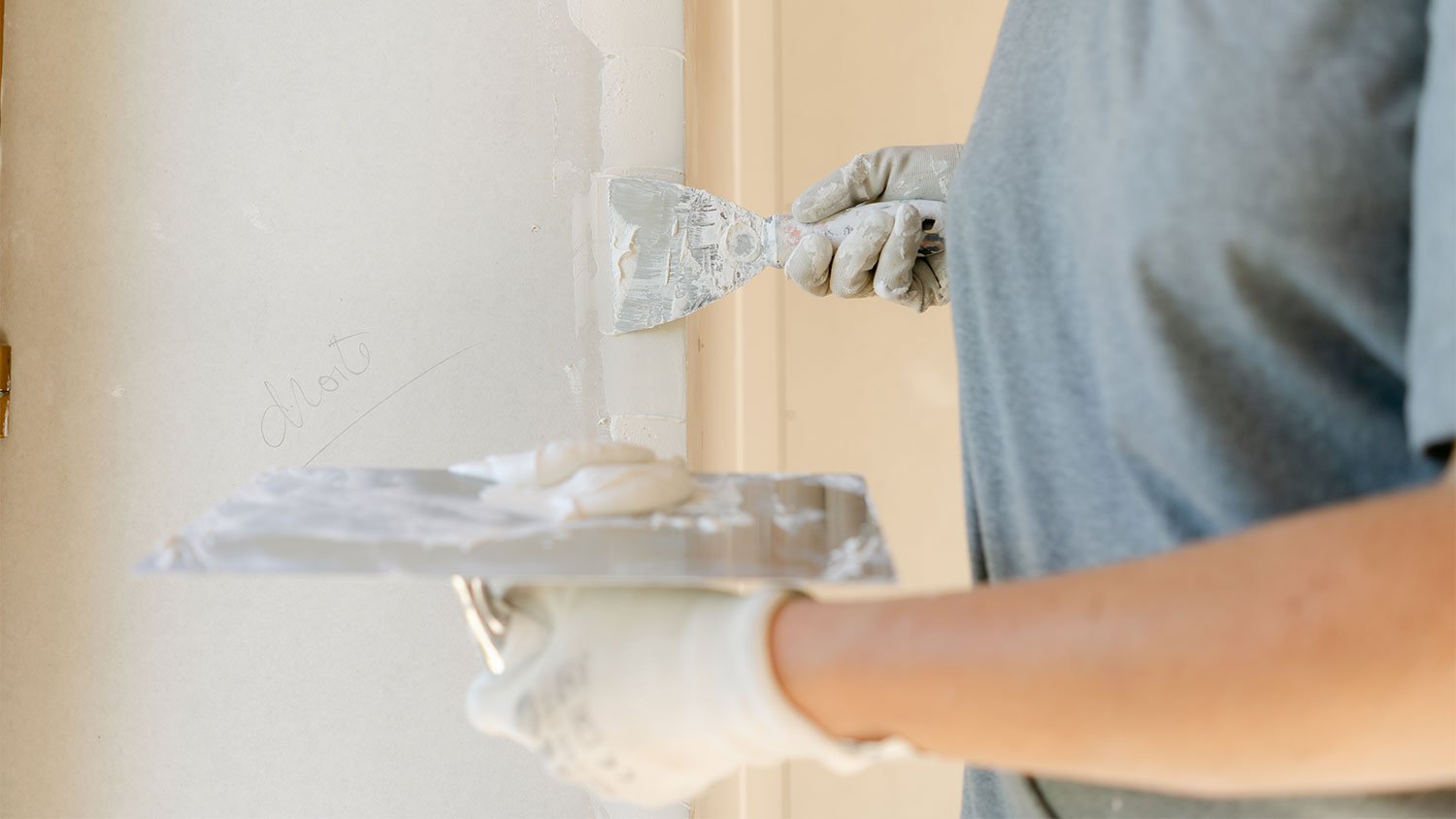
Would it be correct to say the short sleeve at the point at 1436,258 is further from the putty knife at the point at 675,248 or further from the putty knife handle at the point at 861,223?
the putty knife at the point at 675,248

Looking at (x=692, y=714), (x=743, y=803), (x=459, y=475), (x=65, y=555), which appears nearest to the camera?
(x=692, y=714)

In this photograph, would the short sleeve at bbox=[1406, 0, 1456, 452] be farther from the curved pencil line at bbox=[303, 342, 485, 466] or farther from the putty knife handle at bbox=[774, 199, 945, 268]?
the curved pencil line at bbox=[303, 342, 485, 466]

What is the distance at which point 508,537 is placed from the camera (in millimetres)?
673

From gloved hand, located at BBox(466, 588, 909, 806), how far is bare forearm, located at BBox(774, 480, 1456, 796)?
10cm

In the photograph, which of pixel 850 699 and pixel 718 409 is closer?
pixel 850 699

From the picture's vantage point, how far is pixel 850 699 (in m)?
0.54

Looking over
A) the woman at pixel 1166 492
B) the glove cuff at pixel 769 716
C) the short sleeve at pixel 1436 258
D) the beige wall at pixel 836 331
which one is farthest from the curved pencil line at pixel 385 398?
the short sleeve at pixel 1436 258

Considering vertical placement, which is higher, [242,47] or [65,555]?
[242,47]

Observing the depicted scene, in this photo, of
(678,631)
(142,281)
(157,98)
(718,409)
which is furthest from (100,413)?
(678,631)

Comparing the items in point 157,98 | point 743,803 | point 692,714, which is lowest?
point 743,803

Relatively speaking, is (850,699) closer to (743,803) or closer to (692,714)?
(692,714)

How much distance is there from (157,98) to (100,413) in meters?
0.44

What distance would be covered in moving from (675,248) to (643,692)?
0.88 metres

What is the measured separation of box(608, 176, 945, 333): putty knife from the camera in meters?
1.40
